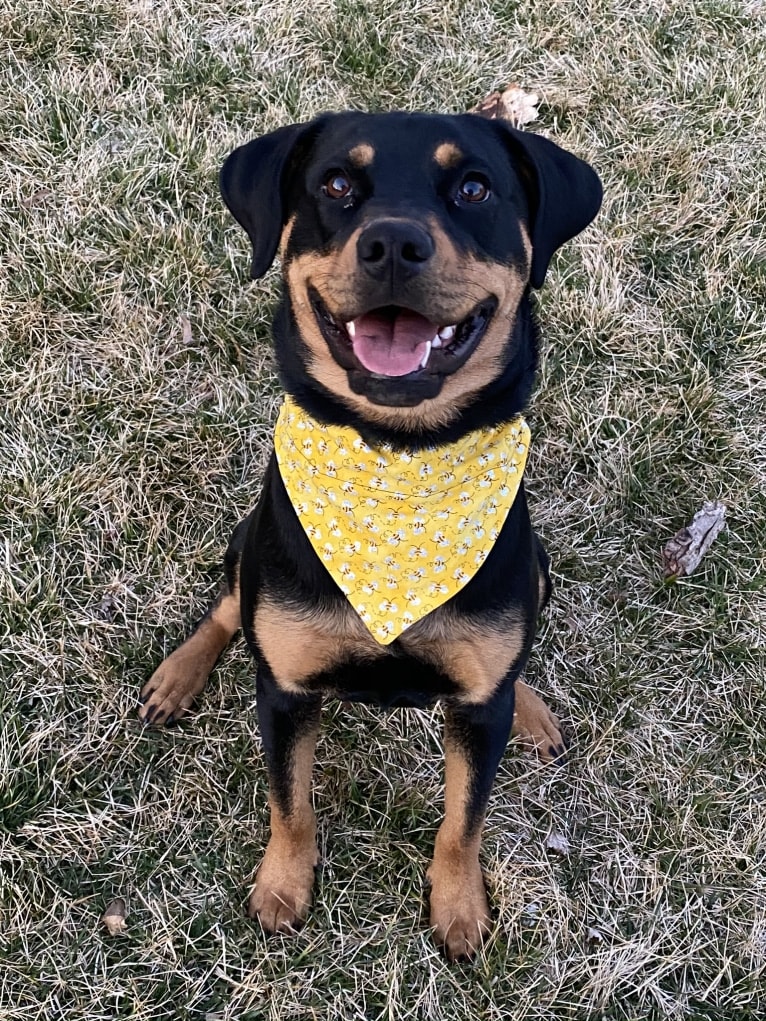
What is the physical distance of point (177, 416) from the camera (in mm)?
3834

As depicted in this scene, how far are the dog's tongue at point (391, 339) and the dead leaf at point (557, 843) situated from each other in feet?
6.01

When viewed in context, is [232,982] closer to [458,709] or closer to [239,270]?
[458,709]

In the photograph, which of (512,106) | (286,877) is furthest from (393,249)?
(512,106)

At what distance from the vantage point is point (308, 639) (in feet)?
8.15

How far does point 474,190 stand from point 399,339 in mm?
434

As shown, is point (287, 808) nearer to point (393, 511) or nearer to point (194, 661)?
point (194, 661)

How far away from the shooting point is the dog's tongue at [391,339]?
85.8 inches

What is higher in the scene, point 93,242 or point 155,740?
point 93,242

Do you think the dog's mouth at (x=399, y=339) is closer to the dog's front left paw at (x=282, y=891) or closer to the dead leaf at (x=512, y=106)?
the dog's front left paw at (x=282, y=891)

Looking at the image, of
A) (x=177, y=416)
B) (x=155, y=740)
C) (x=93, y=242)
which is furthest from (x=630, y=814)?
(x=93, y=242)

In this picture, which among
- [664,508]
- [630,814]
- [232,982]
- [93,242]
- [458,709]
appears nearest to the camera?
[458,709]

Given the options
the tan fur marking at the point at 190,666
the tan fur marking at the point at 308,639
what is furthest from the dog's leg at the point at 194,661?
the tan fur marking at the point at 308,639

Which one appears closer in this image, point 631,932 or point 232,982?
point 232,982

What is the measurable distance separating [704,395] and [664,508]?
0.53 meters
